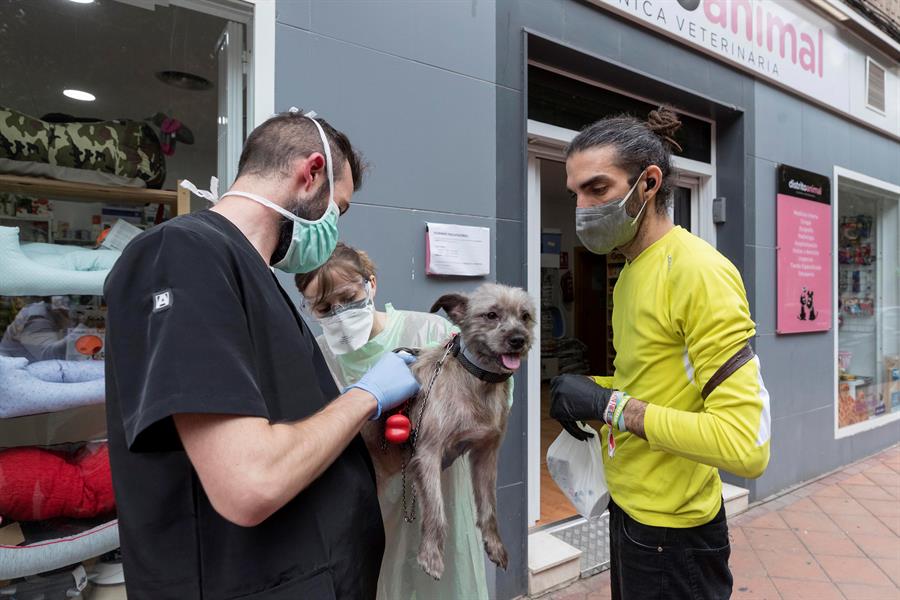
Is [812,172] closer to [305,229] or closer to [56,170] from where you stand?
[305,229]

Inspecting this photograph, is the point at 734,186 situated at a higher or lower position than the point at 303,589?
higher

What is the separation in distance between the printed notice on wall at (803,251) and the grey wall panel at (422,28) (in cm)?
385

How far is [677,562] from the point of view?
1.71 metres

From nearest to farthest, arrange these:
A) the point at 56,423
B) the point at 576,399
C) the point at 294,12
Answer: the point at 576,399
the point at 56,423
the point at 294,12

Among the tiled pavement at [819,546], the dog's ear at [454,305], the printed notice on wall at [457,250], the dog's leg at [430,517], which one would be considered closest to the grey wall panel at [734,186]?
the tiled pavement at [819,546]

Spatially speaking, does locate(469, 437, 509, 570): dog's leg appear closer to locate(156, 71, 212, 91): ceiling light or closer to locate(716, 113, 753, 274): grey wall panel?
locate(156, 71, 212, 91): ceiling light

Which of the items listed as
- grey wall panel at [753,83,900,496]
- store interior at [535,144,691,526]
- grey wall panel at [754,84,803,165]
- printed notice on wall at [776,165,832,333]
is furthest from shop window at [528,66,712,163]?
store interior at [535,144,691,526]

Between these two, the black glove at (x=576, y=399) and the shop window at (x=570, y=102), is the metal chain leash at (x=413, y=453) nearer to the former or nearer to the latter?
the black glove at (x=576, y=399)

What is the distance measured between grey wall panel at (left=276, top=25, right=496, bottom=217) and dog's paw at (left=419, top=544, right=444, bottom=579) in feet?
6.51

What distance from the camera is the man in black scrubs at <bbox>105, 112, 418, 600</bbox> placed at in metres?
1.03

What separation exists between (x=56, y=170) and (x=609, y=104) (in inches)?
158

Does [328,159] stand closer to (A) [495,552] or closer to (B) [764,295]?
(A) [495,552]

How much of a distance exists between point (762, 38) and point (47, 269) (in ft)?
20.2

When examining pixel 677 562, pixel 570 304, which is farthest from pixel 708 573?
pixel 570 304
